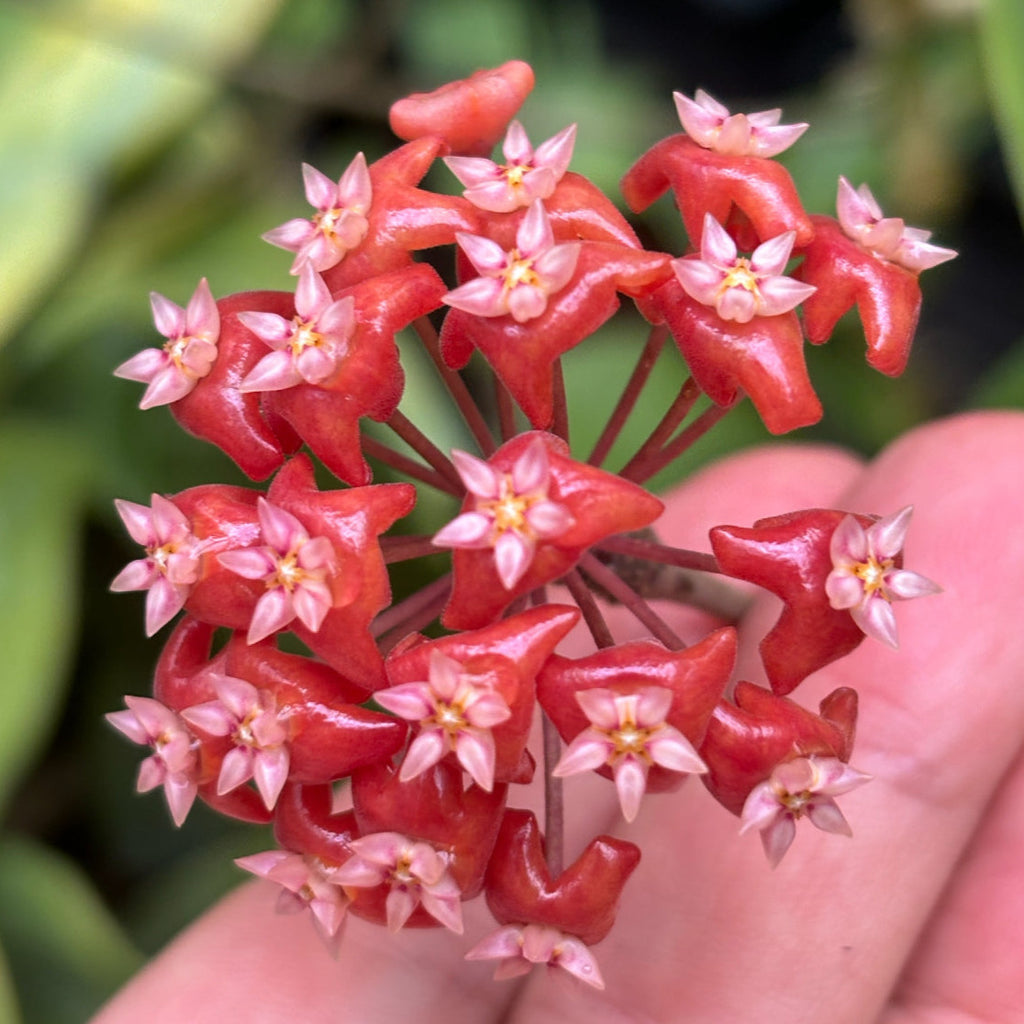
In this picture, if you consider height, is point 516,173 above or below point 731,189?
above

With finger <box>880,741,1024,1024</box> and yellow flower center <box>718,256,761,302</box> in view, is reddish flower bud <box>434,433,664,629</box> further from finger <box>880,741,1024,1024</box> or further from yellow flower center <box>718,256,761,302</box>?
finger <box>880,741,1024,1024</box>

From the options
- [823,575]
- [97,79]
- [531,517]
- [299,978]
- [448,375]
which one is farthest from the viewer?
[97,79]

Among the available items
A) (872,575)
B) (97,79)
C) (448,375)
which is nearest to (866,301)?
(872,575)

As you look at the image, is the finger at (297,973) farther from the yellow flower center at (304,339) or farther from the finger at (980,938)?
the yellow flower center at (304,339)

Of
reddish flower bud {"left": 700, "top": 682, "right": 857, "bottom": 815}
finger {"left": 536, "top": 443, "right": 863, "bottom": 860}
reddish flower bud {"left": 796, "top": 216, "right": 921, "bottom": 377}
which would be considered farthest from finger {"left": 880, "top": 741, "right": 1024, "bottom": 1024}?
reddish flower bud {"left": 796, "top": 216, "right": 921, "bottom": 377}

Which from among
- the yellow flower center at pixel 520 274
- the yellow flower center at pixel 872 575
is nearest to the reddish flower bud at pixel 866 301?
the yellow flower center at pixel 872 575

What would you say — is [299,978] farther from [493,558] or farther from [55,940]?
[493,558]

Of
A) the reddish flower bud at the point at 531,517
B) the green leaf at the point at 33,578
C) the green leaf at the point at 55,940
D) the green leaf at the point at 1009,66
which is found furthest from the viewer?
the green leaf at the point at 55,940
